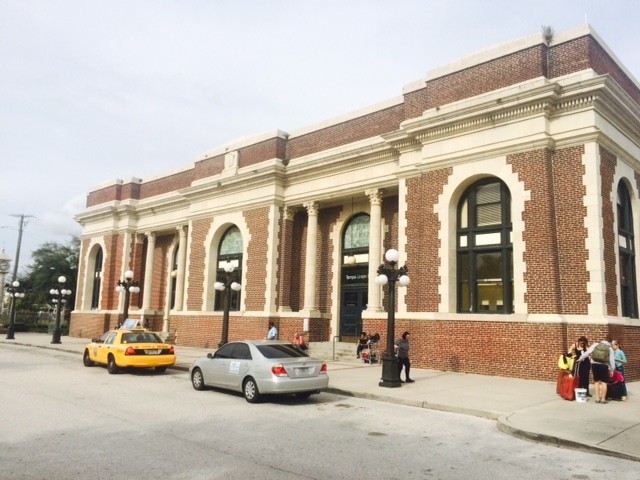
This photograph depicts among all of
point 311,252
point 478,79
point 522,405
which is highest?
point 478,79

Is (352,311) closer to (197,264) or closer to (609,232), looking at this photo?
(197,264)

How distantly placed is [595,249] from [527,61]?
21.7 ft

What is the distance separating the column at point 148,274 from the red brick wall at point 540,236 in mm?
25288

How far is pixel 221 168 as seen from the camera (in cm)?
2905

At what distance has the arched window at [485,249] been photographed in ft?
56.2

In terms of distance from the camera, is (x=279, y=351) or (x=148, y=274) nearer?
(x=279, y=351)

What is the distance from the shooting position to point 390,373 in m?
13.6

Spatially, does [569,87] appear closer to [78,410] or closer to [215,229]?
[78,410]

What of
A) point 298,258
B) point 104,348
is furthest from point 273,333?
point 104,348

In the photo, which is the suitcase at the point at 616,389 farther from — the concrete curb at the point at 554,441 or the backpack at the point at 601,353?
the concrete curb at the point at 554,441

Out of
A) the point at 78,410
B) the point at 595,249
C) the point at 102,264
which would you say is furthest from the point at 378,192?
the point at 102,264

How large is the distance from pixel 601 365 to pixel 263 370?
Answer: 7602mm

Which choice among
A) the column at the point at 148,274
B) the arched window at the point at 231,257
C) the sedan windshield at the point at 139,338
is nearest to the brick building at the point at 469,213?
the arched window at the point at 231,257

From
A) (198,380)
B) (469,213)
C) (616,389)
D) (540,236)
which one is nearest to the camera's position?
(616,389)
